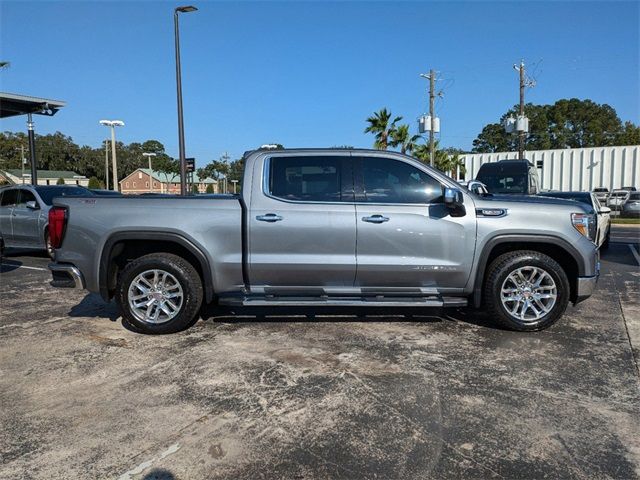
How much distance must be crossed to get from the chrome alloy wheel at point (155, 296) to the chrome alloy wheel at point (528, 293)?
3405 mm

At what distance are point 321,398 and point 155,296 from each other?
2357mm

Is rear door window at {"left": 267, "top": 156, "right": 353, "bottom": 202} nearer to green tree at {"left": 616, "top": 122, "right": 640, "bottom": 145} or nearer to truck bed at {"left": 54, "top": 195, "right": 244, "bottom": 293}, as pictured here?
truck bed at {"left": 54, "top": 195, "right": 244, "bottom": 293}

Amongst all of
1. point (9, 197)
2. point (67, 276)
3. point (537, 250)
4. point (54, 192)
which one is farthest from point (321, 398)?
point (9, 197)

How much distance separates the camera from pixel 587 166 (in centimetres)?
3622

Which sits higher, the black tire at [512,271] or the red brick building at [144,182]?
the red brick building at [144,182]

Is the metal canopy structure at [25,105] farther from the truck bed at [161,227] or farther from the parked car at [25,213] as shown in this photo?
the truck bed at [161,227]

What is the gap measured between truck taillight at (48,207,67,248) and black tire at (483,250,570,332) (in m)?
4.47

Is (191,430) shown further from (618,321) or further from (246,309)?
(618,321)

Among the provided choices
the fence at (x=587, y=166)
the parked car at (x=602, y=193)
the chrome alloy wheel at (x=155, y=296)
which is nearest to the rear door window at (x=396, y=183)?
the chrome alloy wheel at (x=155, y=296)

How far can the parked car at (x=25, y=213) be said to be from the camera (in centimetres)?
1035

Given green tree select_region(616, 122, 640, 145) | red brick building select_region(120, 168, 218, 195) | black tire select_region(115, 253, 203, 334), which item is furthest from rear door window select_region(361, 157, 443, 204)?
red brick building select_region(120, 168, 218, 195)

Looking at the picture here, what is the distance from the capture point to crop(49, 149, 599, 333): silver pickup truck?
5.03m

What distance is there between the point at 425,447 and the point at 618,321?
13.0 feet

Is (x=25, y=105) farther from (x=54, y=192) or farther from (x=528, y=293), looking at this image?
(x=528, y=293)
